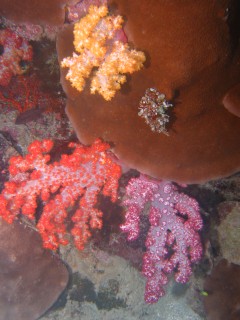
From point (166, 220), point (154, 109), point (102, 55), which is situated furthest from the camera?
point (166, 220)

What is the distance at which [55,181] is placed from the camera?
11.9 feet

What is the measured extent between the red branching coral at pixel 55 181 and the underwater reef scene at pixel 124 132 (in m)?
0.01

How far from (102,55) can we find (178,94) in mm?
964

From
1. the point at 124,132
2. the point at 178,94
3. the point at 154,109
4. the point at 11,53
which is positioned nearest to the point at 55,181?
the point at 124,132

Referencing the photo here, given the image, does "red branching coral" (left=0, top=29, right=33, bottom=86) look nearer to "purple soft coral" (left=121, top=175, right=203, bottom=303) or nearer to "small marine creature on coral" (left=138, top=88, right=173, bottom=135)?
"small marine creature on coral" (left=138, top=88, right=173, bottom=135)

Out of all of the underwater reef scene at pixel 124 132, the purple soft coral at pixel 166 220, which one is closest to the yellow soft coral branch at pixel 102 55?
the underwater reef scene at pixel 124 132

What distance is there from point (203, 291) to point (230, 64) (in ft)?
14.3

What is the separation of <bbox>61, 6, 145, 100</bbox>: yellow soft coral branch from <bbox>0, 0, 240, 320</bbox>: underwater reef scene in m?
0.01

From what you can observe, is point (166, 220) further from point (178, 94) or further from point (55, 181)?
point (178, 94)

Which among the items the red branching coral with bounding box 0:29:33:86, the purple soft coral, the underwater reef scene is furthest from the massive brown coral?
the red branching coral with bounding box 0:29:33:86

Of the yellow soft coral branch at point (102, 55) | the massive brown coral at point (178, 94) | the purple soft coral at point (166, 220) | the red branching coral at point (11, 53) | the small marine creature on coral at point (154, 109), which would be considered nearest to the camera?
the massive brown coral at point (178, 94)

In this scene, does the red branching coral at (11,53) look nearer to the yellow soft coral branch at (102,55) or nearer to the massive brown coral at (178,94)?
the massive brown coral at (178,94)

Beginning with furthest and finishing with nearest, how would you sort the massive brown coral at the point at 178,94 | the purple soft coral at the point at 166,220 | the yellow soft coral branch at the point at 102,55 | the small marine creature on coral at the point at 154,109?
the purple soft coral at the point at 166,220 → the small marine creature on coral at the point at 154,109 → the yellow soft coral branch at the point at 102,55 → the massive brown coral at the point at 178,94

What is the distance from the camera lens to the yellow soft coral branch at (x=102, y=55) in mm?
2857
